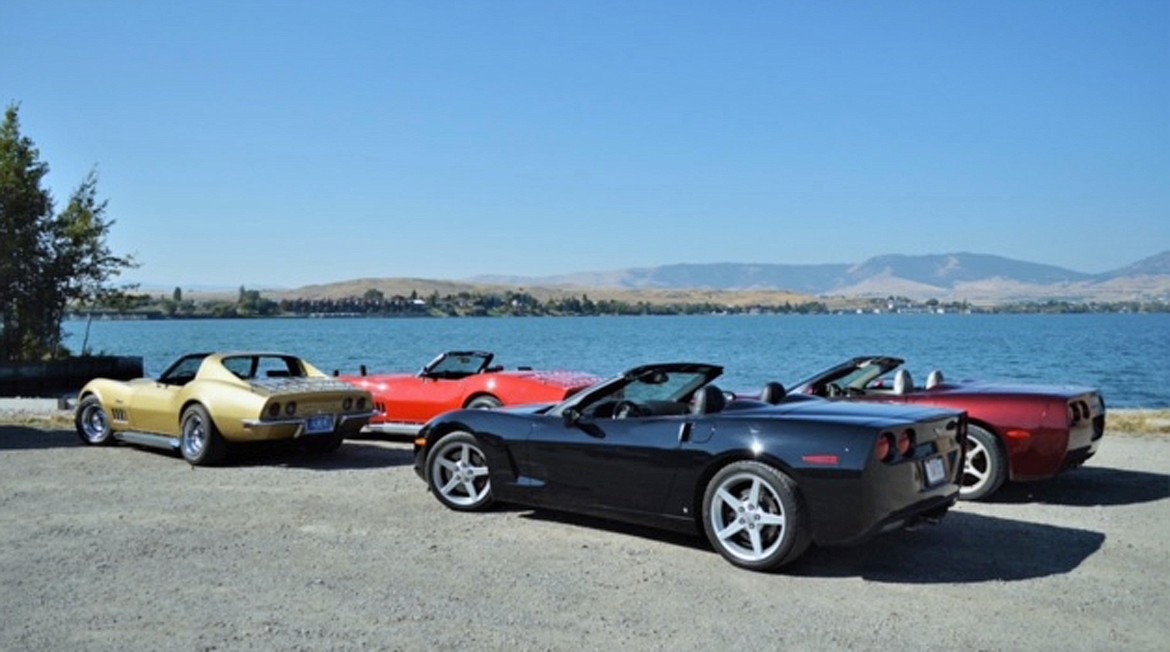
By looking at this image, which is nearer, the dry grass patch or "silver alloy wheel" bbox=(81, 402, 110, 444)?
"silver alloy wheel" bbox=(81, 402, 110, 444)

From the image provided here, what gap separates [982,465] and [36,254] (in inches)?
1097

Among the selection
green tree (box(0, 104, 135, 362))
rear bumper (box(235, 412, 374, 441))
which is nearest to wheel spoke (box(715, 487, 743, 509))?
rear bumper (box(235, 412, 374, 441))

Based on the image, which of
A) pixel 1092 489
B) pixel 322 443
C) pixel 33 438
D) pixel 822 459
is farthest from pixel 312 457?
pixel 1092 489

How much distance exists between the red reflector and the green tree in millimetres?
27228

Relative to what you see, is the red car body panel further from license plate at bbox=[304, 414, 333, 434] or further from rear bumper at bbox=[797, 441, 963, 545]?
license plate at bbox=[304, 414, 333, 434]

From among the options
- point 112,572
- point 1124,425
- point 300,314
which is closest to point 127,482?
point 112,572

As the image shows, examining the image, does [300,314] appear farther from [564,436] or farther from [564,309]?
[564,436]

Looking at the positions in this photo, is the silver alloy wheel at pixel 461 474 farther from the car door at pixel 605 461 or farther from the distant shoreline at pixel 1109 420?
the distant shoreline at pixel 1109 420

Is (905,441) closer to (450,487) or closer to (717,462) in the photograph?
(717,462)

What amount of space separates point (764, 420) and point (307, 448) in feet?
21.5

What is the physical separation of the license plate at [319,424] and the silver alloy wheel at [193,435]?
3.65 feet

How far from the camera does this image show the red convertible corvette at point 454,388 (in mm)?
10609

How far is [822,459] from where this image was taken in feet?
17.9

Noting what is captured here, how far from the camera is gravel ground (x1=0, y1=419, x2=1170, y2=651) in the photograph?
447 cm
